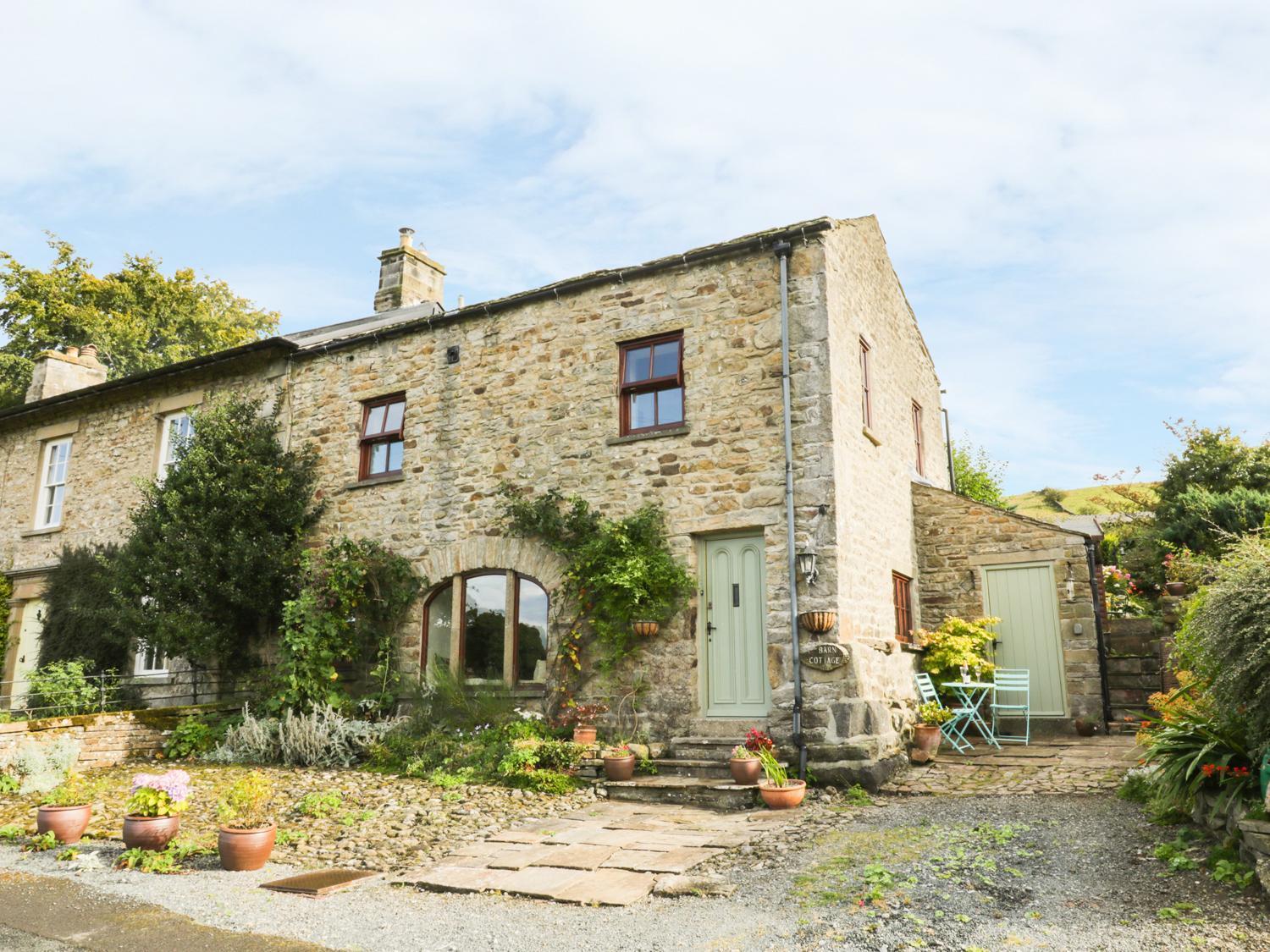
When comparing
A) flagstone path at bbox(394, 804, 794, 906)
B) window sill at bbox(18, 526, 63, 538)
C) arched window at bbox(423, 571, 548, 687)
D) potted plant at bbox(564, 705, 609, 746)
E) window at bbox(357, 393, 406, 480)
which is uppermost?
window at bbox(357, 393, 406, 480)

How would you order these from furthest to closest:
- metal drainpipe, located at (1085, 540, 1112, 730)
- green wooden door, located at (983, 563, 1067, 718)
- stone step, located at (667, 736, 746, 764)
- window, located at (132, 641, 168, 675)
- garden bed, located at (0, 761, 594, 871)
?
window, located at (132, 641, 168, 675), green wooden door, located at (983, 563, 1067, 718), metal drainpipe, located at (1085, 540, 1112, 730), stone step, located at (667, 736, 746, 764), garden bed, located at (0, 761, 594, 871)

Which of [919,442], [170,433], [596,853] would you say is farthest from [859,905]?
[170,433]

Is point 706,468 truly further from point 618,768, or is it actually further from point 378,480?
point 378,480

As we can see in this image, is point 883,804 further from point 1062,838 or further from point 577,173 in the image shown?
point 577,173

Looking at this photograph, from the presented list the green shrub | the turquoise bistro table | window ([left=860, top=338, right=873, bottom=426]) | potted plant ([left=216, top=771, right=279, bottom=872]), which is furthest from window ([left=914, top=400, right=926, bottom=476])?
the green shrub

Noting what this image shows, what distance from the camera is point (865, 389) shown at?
1102 centimetres

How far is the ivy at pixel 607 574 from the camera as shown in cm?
945

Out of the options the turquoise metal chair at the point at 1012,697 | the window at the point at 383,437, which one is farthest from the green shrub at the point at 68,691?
the turquoise metal chair at the point at 1012,697

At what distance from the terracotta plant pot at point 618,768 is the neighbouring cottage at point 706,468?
85 cm

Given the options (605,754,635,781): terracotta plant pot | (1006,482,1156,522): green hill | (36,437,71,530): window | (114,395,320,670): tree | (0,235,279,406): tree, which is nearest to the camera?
(605,754,635,781): terracotta plant pot

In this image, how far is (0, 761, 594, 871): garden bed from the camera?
6.48 metres

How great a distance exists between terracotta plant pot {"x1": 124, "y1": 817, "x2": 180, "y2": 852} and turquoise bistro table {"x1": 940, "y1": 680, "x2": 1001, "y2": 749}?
804 centimetres

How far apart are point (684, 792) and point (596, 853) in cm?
209

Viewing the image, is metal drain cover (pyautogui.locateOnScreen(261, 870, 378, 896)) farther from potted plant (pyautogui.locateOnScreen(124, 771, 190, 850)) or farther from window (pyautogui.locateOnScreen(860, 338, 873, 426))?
window (pyautogui.locateOnScreen(860, 338, 873, 426))
